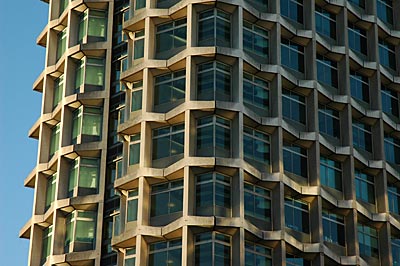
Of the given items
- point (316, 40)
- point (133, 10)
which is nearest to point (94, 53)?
point (133, 10)

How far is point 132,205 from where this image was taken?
217 feet

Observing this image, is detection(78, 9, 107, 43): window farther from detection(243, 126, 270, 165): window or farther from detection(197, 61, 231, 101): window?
detection(243, 126, 270, 165): window

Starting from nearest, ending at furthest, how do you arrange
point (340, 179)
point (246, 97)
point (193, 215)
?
point (193, 215) → point (246, 97) → point (340, 179)

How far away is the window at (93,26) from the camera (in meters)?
75.1

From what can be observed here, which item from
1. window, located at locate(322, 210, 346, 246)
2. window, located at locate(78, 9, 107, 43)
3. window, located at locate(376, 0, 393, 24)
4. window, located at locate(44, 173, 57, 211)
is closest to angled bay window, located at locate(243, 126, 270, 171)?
window, located at locate(322, 210, 346, 246)

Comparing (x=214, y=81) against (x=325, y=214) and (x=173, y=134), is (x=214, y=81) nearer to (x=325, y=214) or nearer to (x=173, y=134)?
(x=173, y=134)

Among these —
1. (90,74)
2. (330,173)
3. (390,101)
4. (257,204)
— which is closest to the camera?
(257,204)

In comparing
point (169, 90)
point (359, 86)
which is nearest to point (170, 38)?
point (169, 90)

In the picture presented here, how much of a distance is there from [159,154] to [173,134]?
143 cm

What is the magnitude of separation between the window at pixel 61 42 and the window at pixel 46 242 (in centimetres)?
1248

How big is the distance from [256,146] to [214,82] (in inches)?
177

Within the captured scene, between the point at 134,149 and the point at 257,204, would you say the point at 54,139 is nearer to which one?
the point at 134,149

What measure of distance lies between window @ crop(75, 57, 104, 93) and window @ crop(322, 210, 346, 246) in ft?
55.3

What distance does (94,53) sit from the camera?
74188mm
